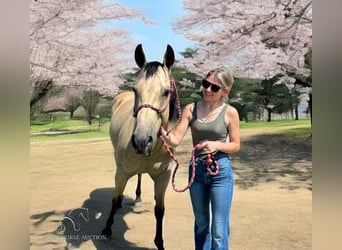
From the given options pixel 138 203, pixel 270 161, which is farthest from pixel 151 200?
pixel 270 161

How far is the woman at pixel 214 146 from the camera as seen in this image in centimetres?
211

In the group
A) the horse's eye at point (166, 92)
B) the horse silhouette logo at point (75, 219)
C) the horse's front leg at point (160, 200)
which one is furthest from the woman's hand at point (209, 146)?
the horse silhouette logo at point (75, 219)

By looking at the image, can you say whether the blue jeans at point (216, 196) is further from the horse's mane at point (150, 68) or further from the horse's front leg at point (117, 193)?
the horse's front leg at point (117, 193)

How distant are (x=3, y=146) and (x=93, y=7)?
1465 millimetres

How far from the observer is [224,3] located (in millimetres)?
3209

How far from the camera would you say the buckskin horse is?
6.91 feet

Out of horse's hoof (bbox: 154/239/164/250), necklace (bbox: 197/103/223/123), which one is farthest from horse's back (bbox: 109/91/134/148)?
horse's hoof (bbox: 154/239/164/250)

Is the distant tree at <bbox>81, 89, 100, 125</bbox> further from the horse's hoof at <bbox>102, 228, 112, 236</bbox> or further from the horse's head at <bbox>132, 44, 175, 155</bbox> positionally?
the horse's head at <bbox>132, 44, 175, 155</bbox>

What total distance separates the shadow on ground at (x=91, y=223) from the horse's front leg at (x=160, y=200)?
20 centimetres

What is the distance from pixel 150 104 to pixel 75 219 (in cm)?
158

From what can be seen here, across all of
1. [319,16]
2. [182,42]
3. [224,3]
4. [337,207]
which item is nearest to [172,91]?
[182,42]

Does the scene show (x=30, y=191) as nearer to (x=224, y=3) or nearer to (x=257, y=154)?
(x=257, y=154)

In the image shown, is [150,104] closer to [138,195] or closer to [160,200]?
[160,200]

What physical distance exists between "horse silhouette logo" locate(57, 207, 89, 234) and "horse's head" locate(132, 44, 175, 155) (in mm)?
1378
